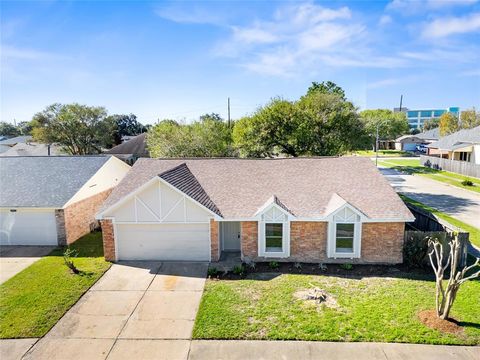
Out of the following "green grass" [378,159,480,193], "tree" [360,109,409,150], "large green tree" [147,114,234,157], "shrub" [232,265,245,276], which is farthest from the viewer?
"tree" [360,109,409,150]

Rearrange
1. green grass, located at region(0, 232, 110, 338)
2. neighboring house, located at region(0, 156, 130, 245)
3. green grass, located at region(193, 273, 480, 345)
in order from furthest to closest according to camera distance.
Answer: neighboring house, located at region(0, 156, 130, 245) < green grass, located at region(0, 232, 110, 338) < green grass, located at region(193, 273, 480, 345)

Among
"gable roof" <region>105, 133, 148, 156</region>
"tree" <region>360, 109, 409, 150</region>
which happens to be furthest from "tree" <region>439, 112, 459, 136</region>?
"gable roof" <region>105, 133, 148, 156</region>

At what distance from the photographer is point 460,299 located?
37.6 feet

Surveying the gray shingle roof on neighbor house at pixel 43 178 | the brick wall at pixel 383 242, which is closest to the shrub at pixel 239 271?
the brick wall at pixel 383 242

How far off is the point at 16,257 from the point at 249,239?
38.4 ft

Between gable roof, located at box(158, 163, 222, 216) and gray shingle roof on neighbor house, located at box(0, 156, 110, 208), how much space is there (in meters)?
6.55

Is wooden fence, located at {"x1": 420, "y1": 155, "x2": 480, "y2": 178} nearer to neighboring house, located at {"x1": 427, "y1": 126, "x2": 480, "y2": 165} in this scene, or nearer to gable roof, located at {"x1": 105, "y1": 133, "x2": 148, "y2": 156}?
neighboring house, located at {"x1": 427, "y1": 126, "x2": 480, "y2": 165}

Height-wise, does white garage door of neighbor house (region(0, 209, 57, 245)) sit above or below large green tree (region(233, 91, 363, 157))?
below

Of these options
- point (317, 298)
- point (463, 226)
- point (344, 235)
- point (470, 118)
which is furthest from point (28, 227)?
point (470, 118)

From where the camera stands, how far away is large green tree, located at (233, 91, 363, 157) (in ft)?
102

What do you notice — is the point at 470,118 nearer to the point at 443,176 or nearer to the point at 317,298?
the point at 443,176

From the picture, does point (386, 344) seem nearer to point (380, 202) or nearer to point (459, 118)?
point (380, 202)

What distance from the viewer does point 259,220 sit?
47.9 ft

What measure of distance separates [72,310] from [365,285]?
10834 millimetres
